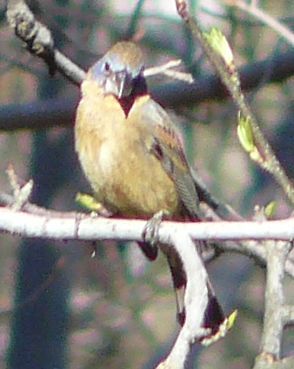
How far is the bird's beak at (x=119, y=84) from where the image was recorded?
499cm

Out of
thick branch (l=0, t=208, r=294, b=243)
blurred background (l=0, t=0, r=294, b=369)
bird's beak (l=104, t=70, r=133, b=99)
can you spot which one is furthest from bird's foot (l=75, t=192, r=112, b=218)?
blurred background (l=0, t=0, r=294, b=369)

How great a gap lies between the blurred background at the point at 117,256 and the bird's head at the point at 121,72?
1.98 metres

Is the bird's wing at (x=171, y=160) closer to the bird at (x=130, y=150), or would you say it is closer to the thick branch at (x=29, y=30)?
the bird at (x=130, y=150)

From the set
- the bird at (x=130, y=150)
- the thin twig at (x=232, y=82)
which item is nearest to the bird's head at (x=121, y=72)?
the bird at (x=130, y=150)

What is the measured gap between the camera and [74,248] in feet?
24.4

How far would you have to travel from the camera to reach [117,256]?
742 centimetres

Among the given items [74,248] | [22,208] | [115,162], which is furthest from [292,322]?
[74,248]

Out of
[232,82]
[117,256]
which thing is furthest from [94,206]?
[117,256]

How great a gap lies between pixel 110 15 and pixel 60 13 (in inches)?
24.3

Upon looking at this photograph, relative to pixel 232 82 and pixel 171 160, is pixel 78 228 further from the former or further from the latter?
pixel 171 160

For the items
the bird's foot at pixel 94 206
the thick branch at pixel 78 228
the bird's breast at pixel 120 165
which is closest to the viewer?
the thick branch at pixel 78 228

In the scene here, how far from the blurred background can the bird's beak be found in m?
1.99

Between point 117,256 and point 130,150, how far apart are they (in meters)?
2.44

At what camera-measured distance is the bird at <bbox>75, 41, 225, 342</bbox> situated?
496cm
